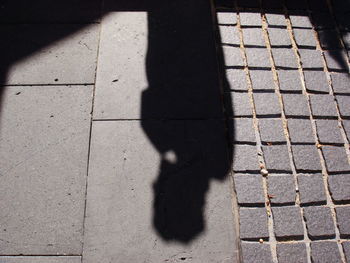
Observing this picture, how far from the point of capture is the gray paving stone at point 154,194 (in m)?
3.34

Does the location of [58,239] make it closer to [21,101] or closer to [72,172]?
[72,172]

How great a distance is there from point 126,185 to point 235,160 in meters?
1.09

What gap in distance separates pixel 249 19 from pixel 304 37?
72 centimetres

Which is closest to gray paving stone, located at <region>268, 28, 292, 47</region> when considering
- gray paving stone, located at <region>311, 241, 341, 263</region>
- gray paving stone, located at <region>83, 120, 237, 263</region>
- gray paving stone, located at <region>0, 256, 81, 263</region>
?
gray paving stone, located at <region>83, 120, 237, 263</region>

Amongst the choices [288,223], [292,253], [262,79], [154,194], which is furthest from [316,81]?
[154,194]

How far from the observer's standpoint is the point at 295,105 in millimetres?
4188

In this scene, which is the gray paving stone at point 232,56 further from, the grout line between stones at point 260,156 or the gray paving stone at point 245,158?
the gray paving stone at point 245,158

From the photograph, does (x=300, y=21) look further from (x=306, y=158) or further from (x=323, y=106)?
(x=306, y=158)

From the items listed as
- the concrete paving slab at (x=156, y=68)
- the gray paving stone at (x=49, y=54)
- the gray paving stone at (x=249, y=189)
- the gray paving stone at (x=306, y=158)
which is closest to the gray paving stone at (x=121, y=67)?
the concrete paving slab at (x=156, y=68)

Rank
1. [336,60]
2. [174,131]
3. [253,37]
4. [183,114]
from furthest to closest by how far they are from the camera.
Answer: [253,37], [336,60], [183,114], [174,131]

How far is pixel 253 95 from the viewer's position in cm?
422

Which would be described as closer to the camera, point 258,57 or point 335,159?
point 335,159

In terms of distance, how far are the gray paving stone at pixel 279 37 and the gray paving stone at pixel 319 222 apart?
6.80 feet

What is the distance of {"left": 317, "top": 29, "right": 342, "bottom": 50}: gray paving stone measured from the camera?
470 cm
